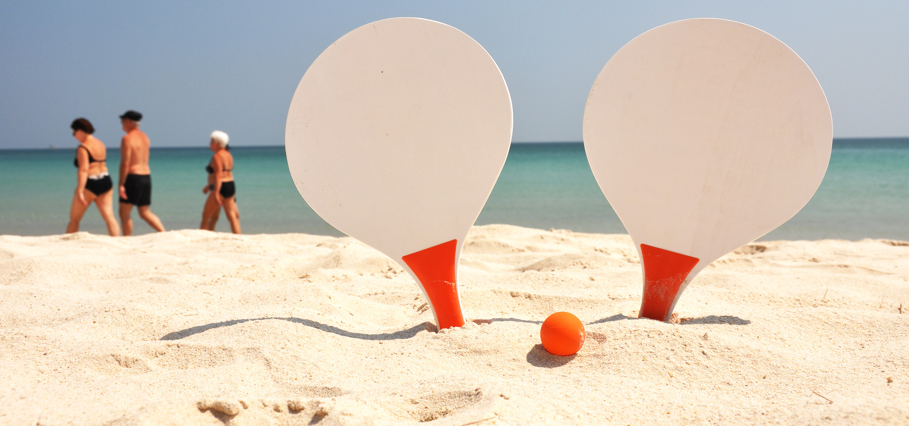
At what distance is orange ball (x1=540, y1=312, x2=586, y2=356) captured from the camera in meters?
1.72

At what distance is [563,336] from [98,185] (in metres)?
5.59

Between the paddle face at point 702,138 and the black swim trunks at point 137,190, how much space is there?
5.31 metres

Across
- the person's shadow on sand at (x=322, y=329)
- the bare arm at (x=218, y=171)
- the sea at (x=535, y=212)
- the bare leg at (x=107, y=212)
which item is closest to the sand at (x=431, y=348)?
the person's shadow on sand at (x=322, y=329)

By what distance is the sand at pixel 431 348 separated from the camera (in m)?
1.38

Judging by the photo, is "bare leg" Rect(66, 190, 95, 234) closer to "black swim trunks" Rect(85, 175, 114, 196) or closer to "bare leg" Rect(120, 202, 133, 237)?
"black swim trunks" Rect(85, 175, 114, 196)

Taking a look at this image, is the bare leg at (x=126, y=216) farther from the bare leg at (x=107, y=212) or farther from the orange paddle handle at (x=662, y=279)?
the orange paddle handle at (x=662, y=279)

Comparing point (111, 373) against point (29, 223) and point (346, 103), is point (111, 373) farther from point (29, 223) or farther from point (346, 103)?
point (29, 223)

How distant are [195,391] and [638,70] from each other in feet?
6.00

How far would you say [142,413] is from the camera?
50.5 inches

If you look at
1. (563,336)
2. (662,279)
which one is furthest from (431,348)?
(662,279)

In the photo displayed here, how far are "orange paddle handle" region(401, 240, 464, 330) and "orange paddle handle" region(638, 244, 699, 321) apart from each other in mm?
755

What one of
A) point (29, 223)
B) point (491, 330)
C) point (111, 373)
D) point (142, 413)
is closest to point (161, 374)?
point (111, 373)

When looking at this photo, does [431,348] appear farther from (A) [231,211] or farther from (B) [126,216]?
(B) [126,216]

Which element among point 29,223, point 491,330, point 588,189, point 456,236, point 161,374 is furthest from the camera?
point 588,189
